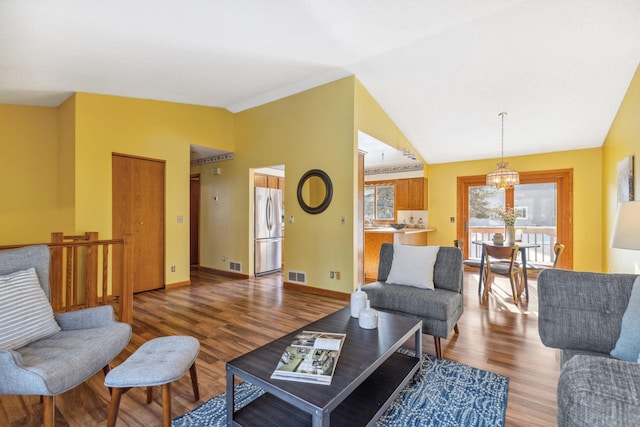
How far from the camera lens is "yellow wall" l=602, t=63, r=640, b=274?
3.10 meters


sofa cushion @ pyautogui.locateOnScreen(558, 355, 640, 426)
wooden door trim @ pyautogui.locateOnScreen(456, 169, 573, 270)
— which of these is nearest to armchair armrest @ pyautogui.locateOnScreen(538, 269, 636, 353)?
sofa cushion @ pyautogui.locateOnScreen(558, 355, 640, 426)

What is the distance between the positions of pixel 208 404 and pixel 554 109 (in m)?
5.41

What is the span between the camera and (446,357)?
2.45 m

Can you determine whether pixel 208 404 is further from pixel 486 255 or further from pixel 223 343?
pixel 486 255

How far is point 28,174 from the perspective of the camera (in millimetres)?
4168

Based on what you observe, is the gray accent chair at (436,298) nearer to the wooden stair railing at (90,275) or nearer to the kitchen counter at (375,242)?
the kitchen counter at (375,242)

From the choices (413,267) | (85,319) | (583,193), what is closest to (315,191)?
(413,267)

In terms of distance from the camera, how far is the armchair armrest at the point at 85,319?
77.2 inches

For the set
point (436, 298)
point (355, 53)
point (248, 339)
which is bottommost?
point (248, 339)

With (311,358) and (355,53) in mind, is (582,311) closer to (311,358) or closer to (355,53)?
(311,358)

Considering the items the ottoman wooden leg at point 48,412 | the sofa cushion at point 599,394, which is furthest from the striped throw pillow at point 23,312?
the sofa cushion at point 599,394

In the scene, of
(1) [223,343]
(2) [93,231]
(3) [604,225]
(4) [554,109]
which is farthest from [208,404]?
(3) [604,225]

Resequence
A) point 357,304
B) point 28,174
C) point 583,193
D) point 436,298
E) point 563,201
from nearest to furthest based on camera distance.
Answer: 1. point 357,304
2. point 436,298
3. point 28,174
4. point 583,193
5. point 563,201

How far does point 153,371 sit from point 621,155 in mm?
5410
